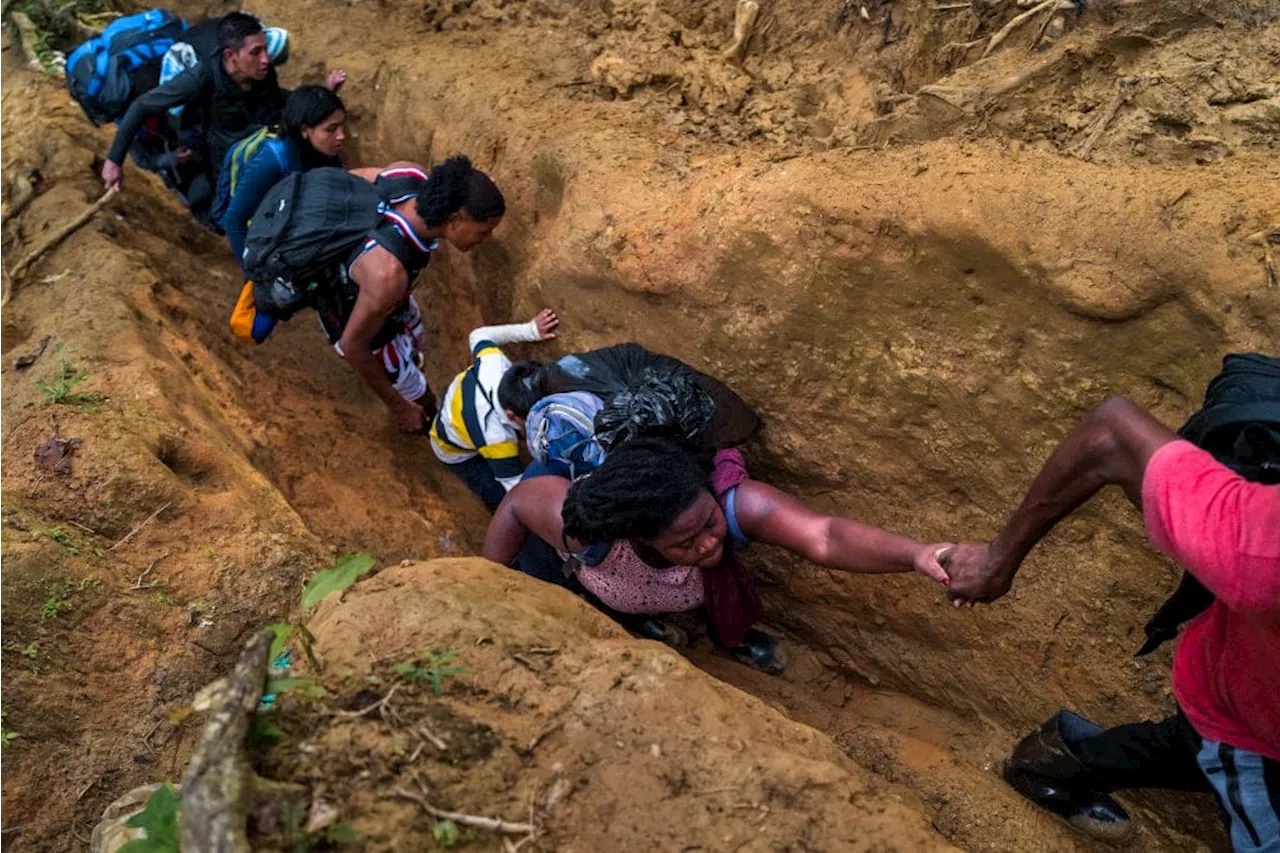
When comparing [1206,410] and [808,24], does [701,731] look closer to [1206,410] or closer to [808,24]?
[1206,410]

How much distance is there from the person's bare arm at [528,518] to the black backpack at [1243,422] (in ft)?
5.62

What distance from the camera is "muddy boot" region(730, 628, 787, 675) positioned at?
12.1 ft

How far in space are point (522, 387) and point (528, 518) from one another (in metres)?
0.47

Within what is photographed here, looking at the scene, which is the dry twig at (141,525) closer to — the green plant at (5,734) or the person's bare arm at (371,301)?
the green plant at (5,734)

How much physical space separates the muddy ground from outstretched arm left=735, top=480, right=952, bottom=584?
0.63m

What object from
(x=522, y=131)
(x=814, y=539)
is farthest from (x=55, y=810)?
(x=522, y=131)

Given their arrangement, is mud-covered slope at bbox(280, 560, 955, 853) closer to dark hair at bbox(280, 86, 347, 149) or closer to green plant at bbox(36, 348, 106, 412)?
green plant at bbox(36, 348, 106, 412)

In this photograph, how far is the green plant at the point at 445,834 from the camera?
5.82 feet

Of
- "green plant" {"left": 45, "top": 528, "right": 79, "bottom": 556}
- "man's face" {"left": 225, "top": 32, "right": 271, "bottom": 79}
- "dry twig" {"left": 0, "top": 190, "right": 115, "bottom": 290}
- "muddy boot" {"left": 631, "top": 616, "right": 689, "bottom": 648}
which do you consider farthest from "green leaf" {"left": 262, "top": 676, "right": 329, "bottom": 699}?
"dry twig" {"left": 0, "top": 190, "right": 115, "bottom": 290}

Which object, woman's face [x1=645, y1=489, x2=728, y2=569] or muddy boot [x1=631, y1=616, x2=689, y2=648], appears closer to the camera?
woman's face [x1=645, y1=489, x2=728, y2=569]

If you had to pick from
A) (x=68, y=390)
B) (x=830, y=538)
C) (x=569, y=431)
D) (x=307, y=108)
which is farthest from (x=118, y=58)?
(x=830, y=538)

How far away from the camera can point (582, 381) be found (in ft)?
10.5

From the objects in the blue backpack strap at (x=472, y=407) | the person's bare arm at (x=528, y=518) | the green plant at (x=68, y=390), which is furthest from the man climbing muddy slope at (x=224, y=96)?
the person's bare arm at (x=528, y=518)

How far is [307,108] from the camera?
14.1 feet
